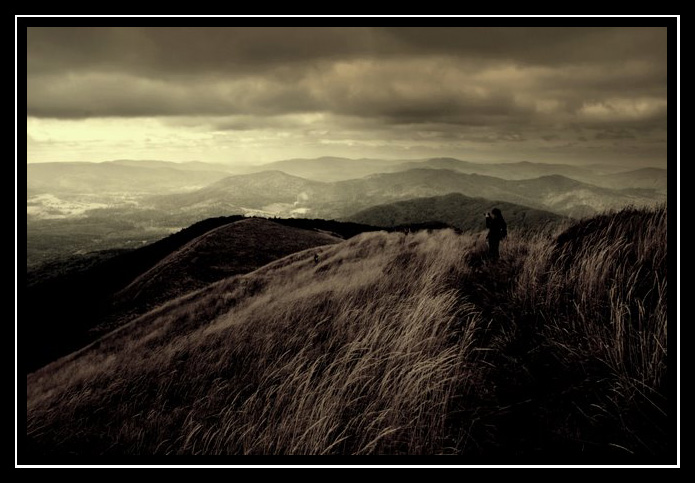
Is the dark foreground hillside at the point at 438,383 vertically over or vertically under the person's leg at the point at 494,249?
under

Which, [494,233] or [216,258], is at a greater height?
[494,233]

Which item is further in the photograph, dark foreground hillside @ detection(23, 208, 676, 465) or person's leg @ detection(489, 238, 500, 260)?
person's leg @ detection(489, 238, 500, 260)

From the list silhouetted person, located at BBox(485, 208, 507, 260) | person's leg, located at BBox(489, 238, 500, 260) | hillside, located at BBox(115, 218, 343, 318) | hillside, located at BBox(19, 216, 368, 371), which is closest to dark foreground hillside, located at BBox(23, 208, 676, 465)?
person's leg, located at BBox(489, 238, 500, 260)

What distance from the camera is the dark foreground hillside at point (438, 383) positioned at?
86.2 inches

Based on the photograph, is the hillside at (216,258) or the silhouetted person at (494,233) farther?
the hillside at (216,258)

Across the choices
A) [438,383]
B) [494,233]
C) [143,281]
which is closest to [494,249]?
[494,233]

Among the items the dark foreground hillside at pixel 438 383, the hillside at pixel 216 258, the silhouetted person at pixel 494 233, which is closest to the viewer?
the dark foreground hillside at pixel 438 383

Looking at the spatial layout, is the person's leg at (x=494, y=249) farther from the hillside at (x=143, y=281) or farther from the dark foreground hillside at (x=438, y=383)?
the hillside at (x=143, y=281)

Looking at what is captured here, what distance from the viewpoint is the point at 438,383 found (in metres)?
2.38

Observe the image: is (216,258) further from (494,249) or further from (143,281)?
(494,249)

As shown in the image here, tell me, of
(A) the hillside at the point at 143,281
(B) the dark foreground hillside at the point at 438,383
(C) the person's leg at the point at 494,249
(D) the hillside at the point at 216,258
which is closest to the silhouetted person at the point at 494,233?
(C) the person's leg at the point at 494,249

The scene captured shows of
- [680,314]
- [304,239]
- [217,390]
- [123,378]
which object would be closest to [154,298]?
[304,239]

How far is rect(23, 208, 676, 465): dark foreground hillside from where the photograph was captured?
86.2 inches

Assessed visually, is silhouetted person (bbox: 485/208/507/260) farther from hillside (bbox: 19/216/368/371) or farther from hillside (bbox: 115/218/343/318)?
hillside (bbox: 115/218/343/318)
